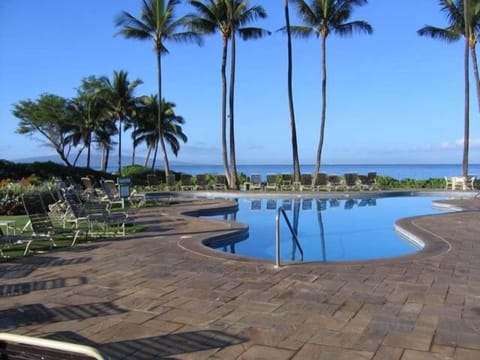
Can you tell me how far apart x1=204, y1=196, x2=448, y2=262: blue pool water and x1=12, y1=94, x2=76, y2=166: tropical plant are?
816 inches

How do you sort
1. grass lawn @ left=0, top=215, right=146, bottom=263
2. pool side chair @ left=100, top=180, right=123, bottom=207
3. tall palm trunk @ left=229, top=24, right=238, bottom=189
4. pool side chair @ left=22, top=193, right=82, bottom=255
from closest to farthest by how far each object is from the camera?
grass lawn @ left=0, top=215, right=146, bottom=263 < pool side chair @ left=22, top=193, right=82, bottom=255 < pool side chair @ left=100, top=180, right=123, bottom=207 < tall palm trunk @ left=229, top=24, right=238, bottom=189

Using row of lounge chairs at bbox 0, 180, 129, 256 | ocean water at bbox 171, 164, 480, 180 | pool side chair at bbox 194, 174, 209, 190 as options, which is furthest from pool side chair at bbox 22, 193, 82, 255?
ocean water at bbox 171, 164, 480, 180

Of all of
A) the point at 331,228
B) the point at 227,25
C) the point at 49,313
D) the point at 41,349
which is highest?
the point at 227,25

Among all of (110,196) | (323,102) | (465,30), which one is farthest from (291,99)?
(110,196)

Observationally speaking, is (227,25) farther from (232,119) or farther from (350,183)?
(350,183)

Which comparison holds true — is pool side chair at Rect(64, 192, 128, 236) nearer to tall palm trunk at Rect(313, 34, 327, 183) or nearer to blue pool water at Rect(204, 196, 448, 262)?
blue pool water at Rect(204, 196, 448, 262)

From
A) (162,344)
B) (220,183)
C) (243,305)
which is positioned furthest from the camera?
(220,183)

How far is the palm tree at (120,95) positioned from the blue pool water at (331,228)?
1678 cm

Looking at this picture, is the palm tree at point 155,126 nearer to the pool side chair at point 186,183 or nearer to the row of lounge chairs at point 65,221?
the pool side chair at point 186,183

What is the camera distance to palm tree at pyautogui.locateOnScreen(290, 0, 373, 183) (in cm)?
2247

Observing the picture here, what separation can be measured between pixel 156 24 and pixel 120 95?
8992 mm

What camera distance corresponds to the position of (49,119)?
110 feet

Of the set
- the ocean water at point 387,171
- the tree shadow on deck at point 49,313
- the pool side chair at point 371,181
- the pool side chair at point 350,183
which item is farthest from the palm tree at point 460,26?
the tree shadow on deck at point 49,313

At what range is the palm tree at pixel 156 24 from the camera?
2380 cm
